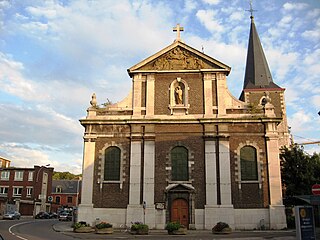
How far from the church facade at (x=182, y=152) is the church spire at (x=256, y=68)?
55.1ft

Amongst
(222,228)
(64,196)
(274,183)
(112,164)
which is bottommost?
(222,228)

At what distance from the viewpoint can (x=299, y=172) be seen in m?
29.6

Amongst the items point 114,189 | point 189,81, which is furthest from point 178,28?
point 114,189

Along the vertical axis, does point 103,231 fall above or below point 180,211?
below

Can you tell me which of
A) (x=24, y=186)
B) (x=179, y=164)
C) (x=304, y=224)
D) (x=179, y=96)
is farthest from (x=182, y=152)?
(x=24, y=186)

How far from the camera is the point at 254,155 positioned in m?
26.1

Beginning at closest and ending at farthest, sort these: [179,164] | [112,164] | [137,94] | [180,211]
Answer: [180,211] < [179,164] < [112,164] < [137,94]

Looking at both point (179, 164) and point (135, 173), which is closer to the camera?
point (135, 173)

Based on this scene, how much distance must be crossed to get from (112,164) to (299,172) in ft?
52.8

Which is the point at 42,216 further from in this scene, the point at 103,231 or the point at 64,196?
the point at 103,231

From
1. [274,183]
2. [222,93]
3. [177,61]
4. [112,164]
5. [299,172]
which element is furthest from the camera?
[299,172]

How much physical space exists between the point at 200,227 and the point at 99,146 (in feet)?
32.6

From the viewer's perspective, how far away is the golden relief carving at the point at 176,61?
28.4m

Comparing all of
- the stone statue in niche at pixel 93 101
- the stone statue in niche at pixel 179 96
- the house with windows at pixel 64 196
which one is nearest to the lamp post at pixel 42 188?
the house with windows at pixel 64 196
